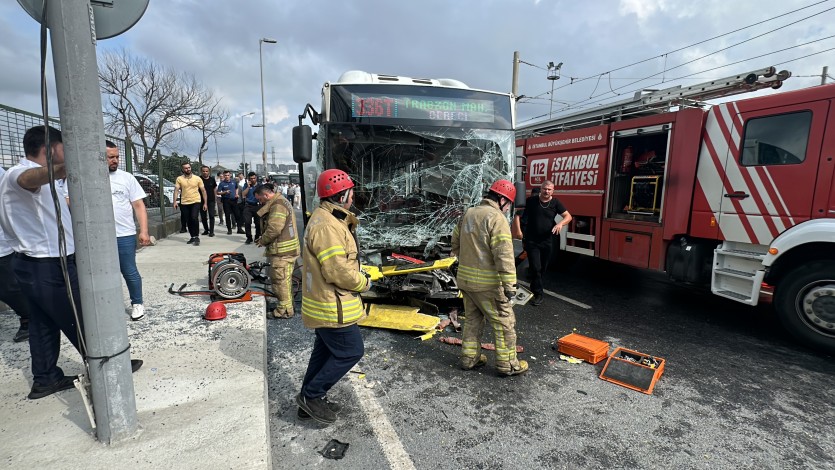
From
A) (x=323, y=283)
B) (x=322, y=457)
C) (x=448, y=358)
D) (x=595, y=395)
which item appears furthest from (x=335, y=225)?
(x=595, y=395)

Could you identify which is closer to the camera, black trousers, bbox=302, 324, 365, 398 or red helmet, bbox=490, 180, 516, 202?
black trousers, bbox=302, 324, 365, 398

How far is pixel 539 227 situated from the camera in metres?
5.66

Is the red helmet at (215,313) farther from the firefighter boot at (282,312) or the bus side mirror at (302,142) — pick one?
the bus side mirror at (302,142)

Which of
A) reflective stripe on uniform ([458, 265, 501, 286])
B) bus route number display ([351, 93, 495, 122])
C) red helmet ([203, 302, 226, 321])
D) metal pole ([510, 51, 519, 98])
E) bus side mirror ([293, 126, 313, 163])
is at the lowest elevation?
red helmet ([203, 302, 226, 321])

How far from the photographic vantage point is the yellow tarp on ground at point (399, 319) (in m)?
4.62

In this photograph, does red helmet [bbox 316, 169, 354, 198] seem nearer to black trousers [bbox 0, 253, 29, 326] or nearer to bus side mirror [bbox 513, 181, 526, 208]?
black trousers [bbox 0, 253, 29, 326]

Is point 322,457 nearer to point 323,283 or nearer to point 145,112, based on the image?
point 323,283

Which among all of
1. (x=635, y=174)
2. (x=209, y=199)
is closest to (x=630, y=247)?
(x=635, y=174)

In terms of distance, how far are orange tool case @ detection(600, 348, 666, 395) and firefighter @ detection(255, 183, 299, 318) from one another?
3.59 m

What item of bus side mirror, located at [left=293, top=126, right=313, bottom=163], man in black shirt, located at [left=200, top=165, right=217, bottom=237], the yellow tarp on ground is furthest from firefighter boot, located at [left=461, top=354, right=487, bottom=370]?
man in black shirt, located at [left=200, top=165, right=217, bottom=237]

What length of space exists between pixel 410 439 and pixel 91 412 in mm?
1874

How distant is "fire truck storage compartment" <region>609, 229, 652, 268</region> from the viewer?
5699mm

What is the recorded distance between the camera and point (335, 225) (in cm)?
266

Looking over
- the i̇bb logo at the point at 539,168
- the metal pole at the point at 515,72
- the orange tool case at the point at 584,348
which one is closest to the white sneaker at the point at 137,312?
the orange tool case at the point at 584,348
